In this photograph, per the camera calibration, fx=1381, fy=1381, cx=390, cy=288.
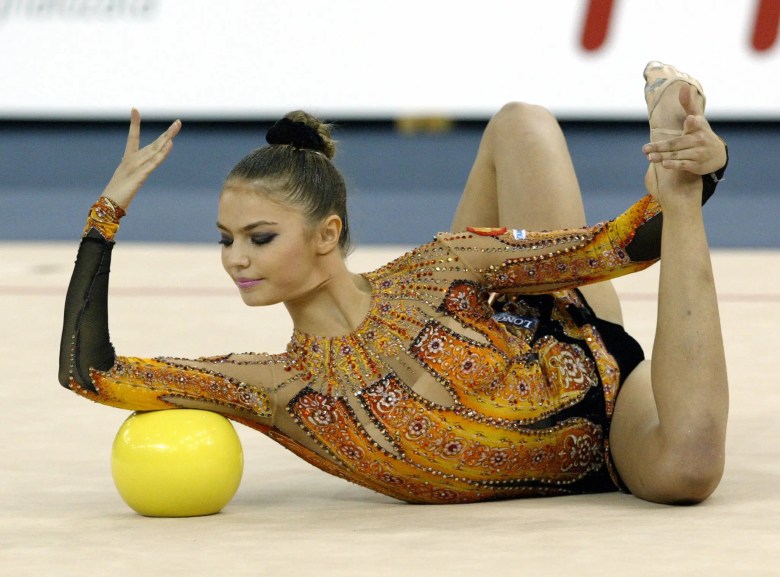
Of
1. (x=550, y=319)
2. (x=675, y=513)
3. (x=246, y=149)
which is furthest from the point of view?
(x=246, y=149)

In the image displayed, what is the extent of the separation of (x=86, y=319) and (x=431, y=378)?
62 centimetres

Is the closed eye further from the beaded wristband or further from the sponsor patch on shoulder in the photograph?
the sponsor patch on shoulder

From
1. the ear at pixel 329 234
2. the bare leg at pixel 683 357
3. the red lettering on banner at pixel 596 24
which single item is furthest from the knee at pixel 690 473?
the red lettering on banner at pixel 596 24

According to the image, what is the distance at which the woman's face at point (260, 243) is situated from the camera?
2406 mm

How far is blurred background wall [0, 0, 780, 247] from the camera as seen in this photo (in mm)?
7691

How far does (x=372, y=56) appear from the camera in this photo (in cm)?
787

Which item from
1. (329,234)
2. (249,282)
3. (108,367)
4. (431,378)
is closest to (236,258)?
(249,282)

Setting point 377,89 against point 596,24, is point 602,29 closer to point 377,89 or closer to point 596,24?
point 596,24

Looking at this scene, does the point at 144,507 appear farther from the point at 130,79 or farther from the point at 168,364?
the point at 130,79

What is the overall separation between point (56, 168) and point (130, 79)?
87 centimetres

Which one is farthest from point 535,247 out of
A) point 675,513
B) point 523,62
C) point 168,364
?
point 523,62

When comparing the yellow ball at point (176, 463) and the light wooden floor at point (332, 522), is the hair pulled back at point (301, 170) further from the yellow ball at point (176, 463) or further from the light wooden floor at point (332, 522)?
the light wooden floor at point (332, 522)

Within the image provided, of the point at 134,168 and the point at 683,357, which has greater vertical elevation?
the point at 134,168

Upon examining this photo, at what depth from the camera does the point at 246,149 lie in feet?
27.1
